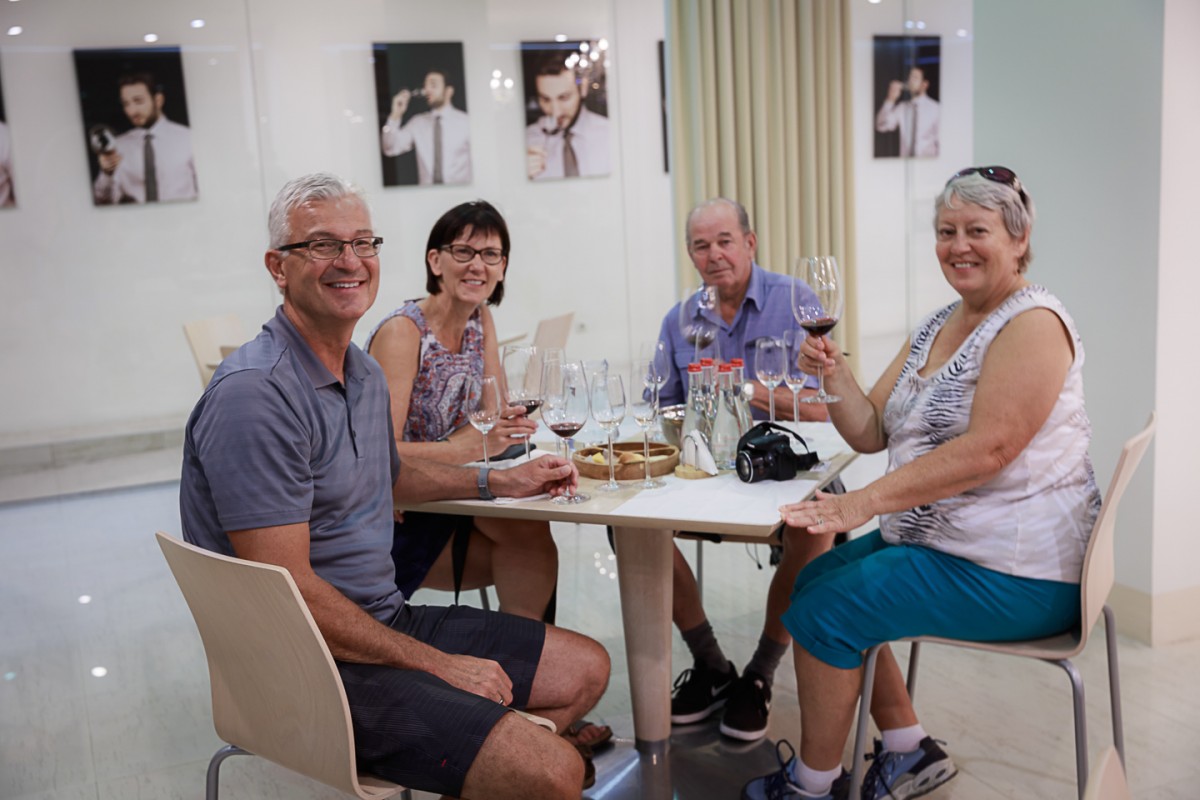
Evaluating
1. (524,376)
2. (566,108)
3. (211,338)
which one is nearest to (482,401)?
(524,376)

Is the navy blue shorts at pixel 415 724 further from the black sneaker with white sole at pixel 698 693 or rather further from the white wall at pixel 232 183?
the white wall at pixel 232 183

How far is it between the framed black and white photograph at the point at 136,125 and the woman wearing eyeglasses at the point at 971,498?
3912 millimetres

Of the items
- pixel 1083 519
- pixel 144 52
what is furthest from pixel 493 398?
pixel 144 52

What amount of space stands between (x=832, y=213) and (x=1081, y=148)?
90.2 inches

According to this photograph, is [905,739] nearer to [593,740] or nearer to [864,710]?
[864,710]

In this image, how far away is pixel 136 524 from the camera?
484cm

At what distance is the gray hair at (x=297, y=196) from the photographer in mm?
1916

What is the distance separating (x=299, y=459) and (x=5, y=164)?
3810 millimetres

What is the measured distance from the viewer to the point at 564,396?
2.20 meters

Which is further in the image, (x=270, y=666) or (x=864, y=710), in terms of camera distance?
(x=864, y=710)

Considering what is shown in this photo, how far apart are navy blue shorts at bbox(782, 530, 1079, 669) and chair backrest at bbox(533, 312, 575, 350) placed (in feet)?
8.62

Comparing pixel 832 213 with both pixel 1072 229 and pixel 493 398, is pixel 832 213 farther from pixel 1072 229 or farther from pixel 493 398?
pixel 493 398

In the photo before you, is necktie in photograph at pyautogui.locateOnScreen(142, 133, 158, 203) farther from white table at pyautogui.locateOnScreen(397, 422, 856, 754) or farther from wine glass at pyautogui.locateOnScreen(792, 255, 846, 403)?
wine glass at pyautogui.locateOnScreen(792, 255, 846, 403)

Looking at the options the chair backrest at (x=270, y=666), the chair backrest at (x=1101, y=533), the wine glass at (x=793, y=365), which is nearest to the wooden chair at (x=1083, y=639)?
the chair backrest at (x=1101, y=533)
